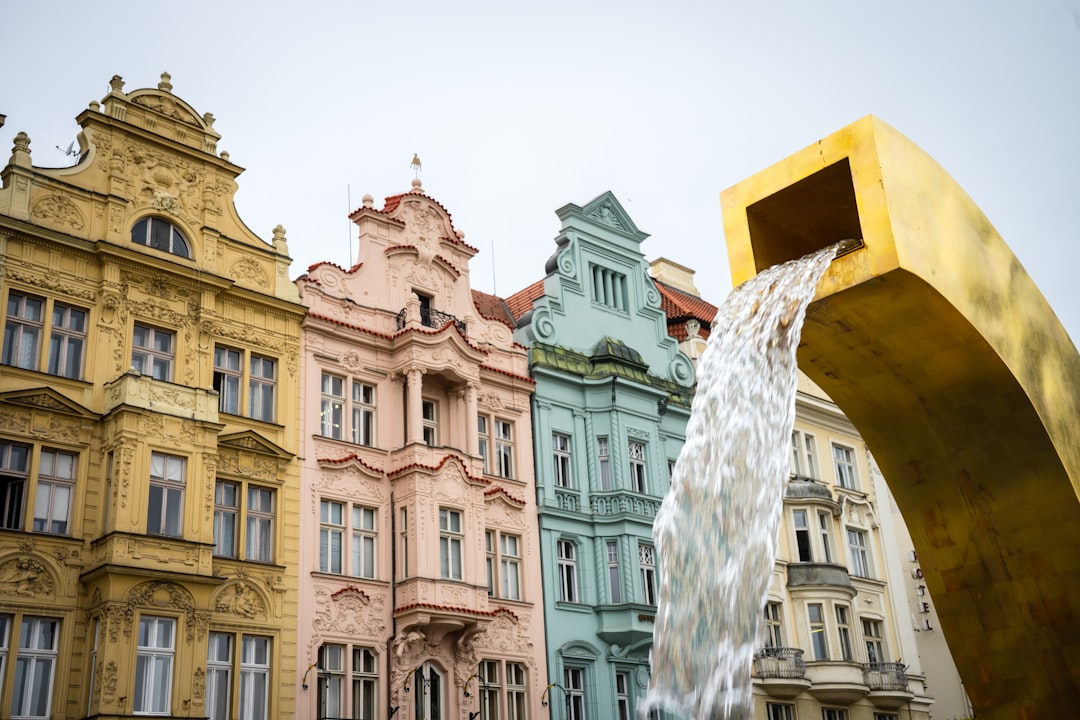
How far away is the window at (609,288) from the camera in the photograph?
35125 millimetres

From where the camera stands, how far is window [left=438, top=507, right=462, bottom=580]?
2736cm

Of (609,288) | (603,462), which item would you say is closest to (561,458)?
(603,462)

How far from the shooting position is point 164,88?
26.6 metres

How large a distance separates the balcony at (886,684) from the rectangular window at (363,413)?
58.6 feet

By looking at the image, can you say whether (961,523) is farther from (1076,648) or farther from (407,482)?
(407,482)

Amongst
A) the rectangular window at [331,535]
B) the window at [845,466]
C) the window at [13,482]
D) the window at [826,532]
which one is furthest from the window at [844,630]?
the window at [13,482]

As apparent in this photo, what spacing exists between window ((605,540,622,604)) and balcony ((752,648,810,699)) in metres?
4.97

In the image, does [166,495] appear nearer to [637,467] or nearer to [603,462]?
[603,462]

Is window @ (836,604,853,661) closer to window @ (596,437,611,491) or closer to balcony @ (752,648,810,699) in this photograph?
balcony @ (752,648,810,699)

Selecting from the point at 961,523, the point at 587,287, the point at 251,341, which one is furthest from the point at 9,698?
the point at 587,287

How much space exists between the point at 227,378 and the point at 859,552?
75.2 feet

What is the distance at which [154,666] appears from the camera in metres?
21.8

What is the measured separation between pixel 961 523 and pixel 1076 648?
141 centimetres

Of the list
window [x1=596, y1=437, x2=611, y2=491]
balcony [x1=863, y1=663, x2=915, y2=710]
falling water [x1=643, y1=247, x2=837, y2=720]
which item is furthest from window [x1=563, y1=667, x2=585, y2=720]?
falling water [x1=643, y1=247, x2=837, y2=720]
